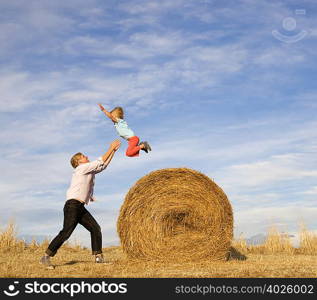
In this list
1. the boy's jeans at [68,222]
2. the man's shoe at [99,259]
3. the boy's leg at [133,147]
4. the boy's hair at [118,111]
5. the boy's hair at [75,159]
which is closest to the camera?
the boy's jeans at [68,222]

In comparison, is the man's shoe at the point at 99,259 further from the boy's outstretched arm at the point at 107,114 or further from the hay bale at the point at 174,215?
the boy's outstretched arm at the point at 107,114

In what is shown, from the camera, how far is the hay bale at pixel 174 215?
9766mm

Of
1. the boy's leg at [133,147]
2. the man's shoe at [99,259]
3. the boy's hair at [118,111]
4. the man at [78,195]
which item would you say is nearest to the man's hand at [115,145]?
the man at [78,195]

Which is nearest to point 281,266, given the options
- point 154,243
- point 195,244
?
point 195,244

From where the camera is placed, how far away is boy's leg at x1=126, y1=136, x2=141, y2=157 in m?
9.97

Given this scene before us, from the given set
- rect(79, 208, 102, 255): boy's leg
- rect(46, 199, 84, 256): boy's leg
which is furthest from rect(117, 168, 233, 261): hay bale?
rect(46, 199, 84, 256): boy's leg

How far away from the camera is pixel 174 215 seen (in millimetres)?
9945

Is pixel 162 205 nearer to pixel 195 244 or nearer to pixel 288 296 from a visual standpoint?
pixel 195 244

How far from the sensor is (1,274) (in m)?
8.01

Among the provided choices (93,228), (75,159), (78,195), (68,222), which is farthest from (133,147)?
(68,222)

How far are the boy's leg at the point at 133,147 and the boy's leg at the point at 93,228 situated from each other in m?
1.34

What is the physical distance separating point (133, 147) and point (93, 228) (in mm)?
1679

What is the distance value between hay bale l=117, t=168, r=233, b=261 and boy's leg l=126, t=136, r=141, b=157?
515 millimetres

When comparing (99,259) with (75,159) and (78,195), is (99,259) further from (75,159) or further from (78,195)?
(75,159)
